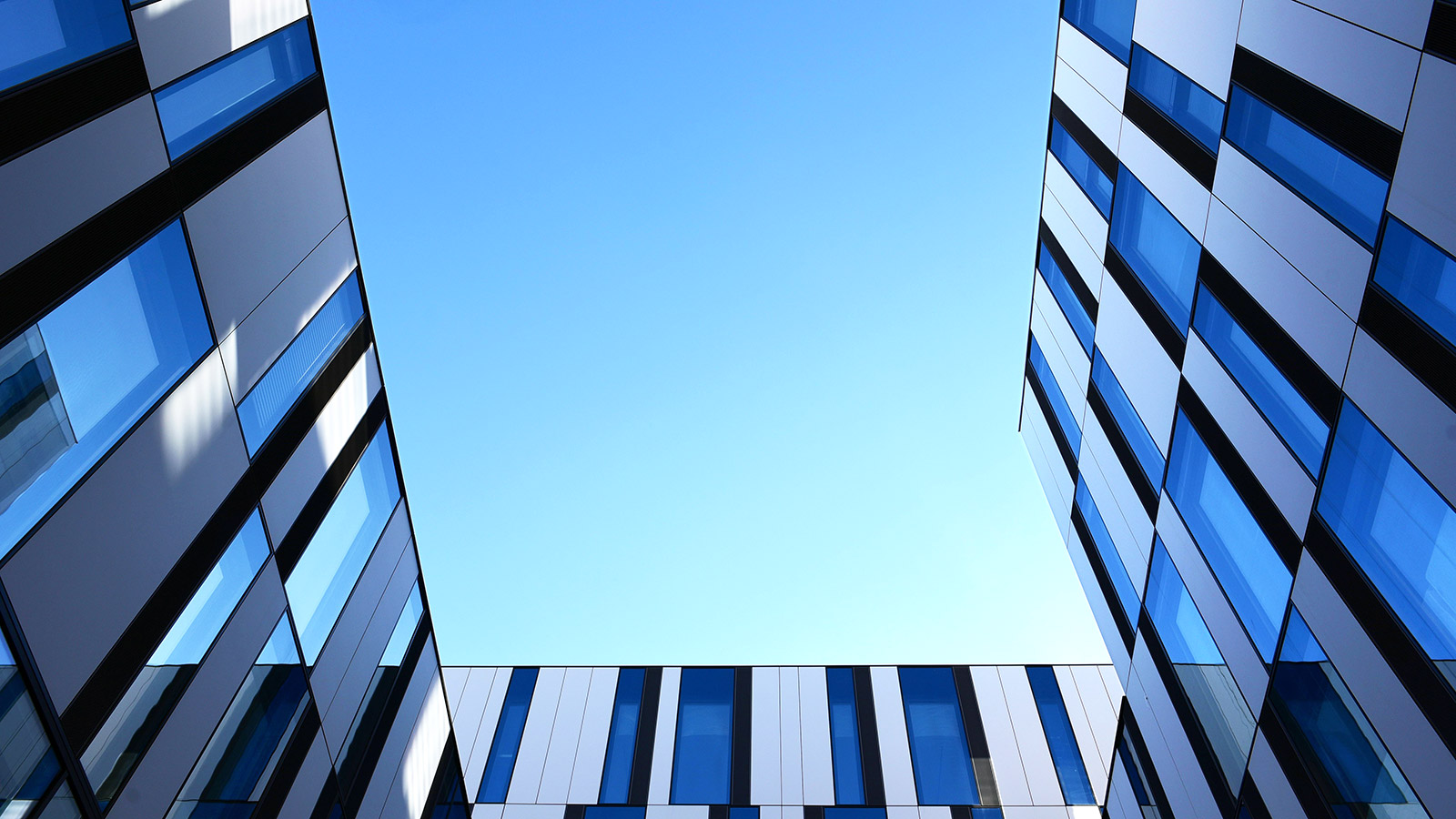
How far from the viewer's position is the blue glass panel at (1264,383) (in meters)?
12.1

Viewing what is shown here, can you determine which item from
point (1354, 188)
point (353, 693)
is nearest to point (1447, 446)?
point (1354, 188)

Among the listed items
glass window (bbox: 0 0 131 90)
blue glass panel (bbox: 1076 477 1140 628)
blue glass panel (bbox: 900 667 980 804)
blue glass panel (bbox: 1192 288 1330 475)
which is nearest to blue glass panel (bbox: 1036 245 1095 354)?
blue glass panel (bbox: 1076 477 1140 628)

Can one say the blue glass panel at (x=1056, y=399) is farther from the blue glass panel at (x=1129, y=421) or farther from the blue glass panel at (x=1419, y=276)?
the blue glass panel at (x=1419, y=276)

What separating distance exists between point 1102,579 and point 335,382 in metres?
18.2

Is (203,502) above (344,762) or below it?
above

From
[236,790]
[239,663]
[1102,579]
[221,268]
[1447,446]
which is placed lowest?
[1102,579]

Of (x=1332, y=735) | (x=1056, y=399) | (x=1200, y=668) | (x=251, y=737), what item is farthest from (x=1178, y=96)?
(x=251, y=737)

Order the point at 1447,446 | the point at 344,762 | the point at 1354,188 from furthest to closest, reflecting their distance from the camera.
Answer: the point at 344,762 < the point at 1354,188 < the point at 1447,446

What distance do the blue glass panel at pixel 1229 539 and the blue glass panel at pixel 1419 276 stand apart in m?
4.81

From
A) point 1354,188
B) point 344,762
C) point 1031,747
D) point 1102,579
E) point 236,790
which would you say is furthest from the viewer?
point 1031,747

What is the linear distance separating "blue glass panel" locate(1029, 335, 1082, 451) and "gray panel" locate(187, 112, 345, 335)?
731 inches

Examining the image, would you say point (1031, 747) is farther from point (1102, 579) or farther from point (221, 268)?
point (221, 268)

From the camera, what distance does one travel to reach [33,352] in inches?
331

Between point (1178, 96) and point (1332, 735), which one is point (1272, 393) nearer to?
point (1332, 735)
